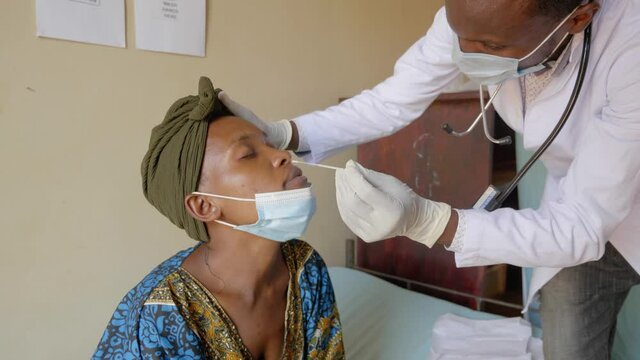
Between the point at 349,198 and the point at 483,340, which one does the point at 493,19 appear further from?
the point at 483,340

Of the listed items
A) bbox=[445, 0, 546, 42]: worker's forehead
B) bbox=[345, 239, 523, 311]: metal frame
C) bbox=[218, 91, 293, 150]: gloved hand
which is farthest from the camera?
bbox=[345, 239, 523, 311]: metal frame

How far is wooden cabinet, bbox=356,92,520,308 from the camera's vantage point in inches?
72.7

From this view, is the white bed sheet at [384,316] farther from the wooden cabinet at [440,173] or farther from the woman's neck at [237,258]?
the woman's neck at [237,258]

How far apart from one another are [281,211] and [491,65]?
1.89 ft

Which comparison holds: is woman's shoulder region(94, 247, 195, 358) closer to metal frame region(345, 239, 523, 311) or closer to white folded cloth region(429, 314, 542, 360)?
white folded cloth region(429, 314, 542, 360)

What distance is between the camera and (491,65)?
1.01 m

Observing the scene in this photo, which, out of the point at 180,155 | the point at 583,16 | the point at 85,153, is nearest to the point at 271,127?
the point at 180,155

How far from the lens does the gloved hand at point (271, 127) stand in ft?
4.17

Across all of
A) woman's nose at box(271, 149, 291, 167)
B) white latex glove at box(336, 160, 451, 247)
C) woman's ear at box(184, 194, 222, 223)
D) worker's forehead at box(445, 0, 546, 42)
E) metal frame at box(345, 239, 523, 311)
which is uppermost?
worker's forehead at box(445, 0, 546, 42)

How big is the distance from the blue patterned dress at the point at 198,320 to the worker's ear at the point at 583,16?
875mm

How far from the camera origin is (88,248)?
5.19 ft

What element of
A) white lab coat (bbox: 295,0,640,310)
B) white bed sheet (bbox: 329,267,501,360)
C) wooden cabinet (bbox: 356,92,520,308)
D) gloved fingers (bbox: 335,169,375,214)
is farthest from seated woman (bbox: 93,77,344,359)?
wooden cabinet (bbox: 356,92,520,308)

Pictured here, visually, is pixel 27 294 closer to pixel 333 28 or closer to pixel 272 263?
pixel 272 263

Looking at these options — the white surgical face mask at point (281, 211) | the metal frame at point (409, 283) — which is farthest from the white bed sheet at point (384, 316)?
the white surgical face mask at point (281, 211)
